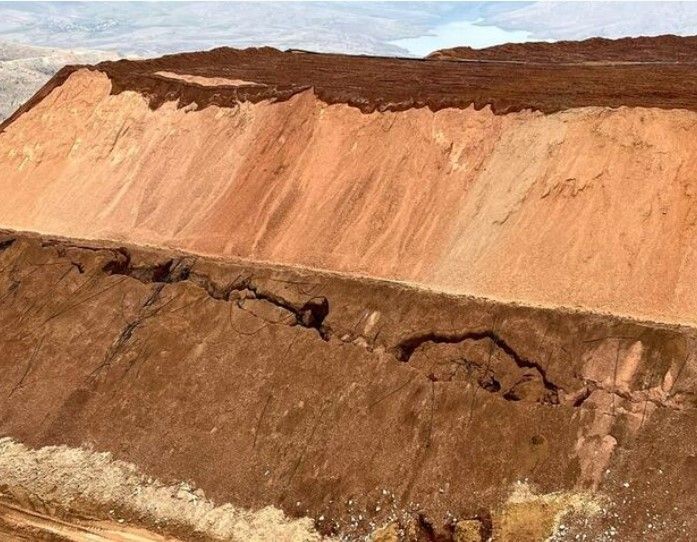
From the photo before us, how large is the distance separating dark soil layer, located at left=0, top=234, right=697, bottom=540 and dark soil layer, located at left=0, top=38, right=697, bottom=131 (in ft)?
20.2

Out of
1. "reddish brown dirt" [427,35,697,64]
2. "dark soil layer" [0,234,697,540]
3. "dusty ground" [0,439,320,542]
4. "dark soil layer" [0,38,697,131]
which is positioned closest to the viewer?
"dark soil layer" [0,234,697,540]

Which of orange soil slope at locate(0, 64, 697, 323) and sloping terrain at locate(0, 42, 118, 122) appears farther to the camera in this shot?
sloping terrain at locate(0, 42, 118, 122)

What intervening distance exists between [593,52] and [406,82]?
1375 cm

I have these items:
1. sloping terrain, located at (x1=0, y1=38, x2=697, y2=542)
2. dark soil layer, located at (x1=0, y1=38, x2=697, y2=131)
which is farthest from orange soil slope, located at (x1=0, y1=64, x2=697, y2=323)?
dark soil layer, located at (x1=0, y1=38, x2=697, y2=131)

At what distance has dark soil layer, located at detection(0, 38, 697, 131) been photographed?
18.8m

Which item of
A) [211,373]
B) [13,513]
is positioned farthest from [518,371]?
[13,513]

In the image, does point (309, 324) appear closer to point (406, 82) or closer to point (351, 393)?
point (351, 393)

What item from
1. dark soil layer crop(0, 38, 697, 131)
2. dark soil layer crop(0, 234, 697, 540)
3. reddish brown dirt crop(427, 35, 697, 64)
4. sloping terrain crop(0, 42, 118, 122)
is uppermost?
sloping terrain crop(0, 42, 118, 122)

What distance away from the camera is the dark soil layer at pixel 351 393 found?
12.3m

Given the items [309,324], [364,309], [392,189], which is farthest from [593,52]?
[309,324]

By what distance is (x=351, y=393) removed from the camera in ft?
46.6

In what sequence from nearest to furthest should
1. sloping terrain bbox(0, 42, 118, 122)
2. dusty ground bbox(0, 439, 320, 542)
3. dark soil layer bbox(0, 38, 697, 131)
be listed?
dusty ground bbox(0, 439, 320, 542) → dark soil layer bbox(0, 38, 697, 131) → sloping terrain bbox(0, 42, 118, 122)

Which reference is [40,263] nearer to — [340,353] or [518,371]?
[340,353]

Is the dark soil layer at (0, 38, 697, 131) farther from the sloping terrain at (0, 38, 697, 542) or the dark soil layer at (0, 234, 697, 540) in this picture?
the dark soil layer at (0, 234, 697, 540)
